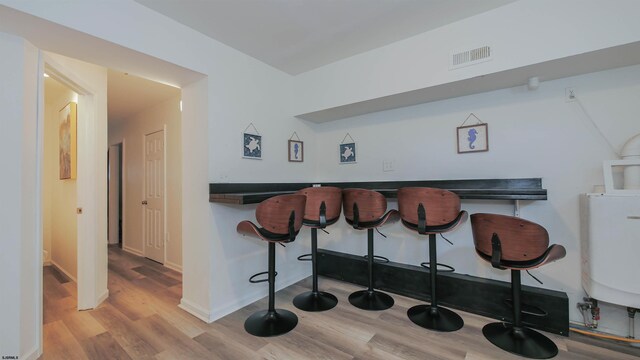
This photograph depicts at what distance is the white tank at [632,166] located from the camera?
174 cm

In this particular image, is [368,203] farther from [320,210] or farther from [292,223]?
[292,223]

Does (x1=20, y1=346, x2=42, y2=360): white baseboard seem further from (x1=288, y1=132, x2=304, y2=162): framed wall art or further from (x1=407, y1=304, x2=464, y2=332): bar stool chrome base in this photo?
(x1=407, y1=304, x2=464, y2=332): bar stool chrome base

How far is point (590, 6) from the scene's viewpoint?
65.5 inches

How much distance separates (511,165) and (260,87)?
8.23 ft

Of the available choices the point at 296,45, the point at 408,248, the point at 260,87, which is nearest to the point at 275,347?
the point at 408,248

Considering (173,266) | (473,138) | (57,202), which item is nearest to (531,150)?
(473,138)

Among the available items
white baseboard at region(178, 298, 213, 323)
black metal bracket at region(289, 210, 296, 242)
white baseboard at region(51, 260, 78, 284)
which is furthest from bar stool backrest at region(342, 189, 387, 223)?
white baseboard at region(51, 260, 78, 284)

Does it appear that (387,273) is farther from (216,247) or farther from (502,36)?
(502,36)

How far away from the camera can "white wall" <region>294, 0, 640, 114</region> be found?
1.64 metres

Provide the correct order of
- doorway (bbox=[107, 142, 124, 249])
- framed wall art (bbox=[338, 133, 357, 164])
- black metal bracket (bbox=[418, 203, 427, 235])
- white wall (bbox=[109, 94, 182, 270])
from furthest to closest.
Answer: doorway (bbox=[107, 142, 124, 249]) → white wall (bbox=[109, 94, 182, 270]) → framed wall art (bbox=[338, 133, 357, 164]) → black metal bracket (bbox=[418, 203, 427, 235])

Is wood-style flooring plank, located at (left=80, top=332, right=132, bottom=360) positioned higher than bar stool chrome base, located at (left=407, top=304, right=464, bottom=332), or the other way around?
bar stool chrome base, located at (left=407, top=304, right=464, bottom=332)

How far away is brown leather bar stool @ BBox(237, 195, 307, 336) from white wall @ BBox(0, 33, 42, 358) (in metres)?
1.33

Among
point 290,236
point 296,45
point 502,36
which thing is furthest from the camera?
point 296,45

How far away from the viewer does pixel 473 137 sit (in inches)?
94.1
